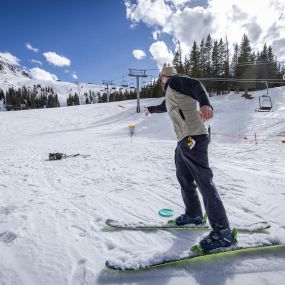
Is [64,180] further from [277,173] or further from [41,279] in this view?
[277,173]

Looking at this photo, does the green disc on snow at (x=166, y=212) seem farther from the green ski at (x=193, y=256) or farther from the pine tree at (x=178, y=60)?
the pine tree at (x=178, y=60)

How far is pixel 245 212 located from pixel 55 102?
135928 millimetres

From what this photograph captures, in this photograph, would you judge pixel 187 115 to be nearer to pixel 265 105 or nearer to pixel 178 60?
pixel 265 105

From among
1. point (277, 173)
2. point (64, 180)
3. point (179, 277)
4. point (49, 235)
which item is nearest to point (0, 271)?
point (49, 235)

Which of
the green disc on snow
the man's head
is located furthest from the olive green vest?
the green disc on snow

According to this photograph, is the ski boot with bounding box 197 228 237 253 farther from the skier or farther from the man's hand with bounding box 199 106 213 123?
the man's hand with bounding box 199 106 213 123

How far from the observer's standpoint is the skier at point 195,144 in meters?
2.73

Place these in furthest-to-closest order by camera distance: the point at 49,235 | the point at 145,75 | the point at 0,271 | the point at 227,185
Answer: the point at 145,75
the point at 227,185
the point at 49,235
the point at 0,271

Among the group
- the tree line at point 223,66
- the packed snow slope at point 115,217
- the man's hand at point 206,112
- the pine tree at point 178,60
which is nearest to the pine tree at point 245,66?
the tree line at point 223,66

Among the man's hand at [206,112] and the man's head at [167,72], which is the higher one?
the man's head at [167,72]

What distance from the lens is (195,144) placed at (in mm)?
2900

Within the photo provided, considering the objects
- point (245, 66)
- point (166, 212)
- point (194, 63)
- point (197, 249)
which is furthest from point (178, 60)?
point (197, 249)

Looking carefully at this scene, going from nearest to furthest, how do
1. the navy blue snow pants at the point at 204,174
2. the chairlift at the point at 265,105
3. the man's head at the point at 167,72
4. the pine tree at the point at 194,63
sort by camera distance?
the navy blue snow pants at the point at 204,174
the man's head at the point at 167,72
the chairlift at the point at 265,105
the pine tree at the point at 194,63

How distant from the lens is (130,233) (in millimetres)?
3277
